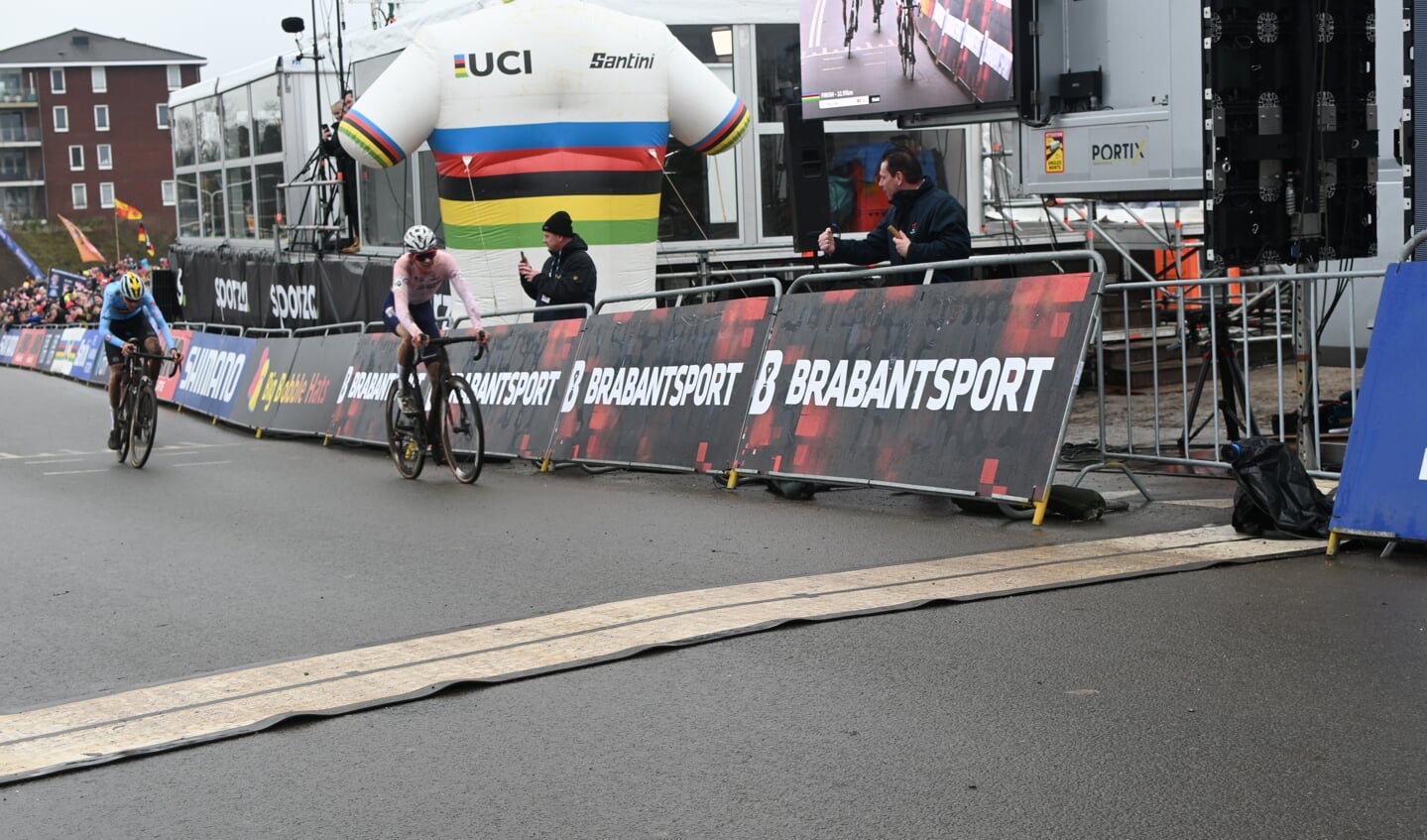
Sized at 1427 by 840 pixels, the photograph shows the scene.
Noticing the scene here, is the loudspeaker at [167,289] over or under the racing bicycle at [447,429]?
over

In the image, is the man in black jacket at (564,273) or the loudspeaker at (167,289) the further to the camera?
the loudspeaker at (167,289)

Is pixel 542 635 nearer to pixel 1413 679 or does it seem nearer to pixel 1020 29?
pixel 1413 679

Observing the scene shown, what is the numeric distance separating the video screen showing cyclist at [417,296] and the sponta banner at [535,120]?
427 cm

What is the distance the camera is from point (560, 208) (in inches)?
688

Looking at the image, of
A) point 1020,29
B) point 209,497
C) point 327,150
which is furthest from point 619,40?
point 327,150

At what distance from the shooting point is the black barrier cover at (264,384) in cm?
1944

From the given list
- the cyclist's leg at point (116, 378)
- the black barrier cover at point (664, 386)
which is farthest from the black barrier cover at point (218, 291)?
the black barrier cover at point (664, 386)

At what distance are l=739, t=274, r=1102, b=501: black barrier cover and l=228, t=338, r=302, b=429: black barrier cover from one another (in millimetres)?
9891

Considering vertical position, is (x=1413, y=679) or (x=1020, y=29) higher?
(x=1020, y=29)

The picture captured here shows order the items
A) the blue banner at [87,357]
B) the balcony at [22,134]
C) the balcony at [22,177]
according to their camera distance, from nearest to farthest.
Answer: the blue banner at [87,357], the balcony at [22,177], the balcony at [22,134]

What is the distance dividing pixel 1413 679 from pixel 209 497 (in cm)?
916

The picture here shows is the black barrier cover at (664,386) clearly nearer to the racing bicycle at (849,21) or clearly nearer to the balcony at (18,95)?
the racing bicycle at (849,21)

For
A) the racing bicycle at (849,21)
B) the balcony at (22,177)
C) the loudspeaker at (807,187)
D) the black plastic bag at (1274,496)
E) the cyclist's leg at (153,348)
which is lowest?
the black plastic bag at (1274,496)

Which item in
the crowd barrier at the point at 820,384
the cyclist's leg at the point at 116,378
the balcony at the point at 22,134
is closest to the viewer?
the crowd barrier at the point at 820,384
